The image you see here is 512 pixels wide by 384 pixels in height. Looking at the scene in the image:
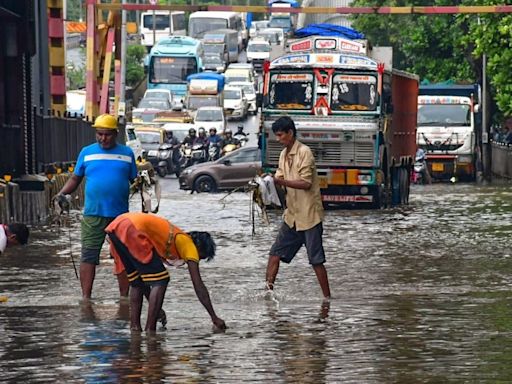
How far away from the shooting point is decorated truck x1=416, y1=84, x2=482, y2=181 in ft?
156

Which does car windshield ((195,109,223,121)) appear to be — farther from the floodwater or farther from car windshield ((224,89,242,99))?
the floodwater

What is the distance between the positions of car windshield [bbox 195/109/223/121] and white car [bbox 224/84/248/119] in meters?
10.0

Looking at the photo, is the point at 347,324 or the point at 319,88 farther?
the point at 319,88

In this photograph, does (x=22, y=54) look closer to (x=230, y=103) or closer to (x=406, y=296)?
(x=406, y=296)

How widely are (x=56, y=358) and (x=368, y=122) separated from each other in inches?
752

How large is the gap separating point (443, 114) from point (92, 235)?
115ft

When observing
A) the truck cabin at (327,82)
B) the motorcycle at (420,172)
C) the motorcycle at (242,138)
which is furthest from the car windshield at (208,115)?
the truck cabin at (327,82)

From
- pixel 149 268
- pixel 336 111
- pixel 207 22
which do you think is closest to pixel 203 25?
pixel 207 22

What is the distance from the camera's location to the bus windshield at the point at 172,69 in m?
77.0

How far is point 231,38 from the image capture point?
92.8 m

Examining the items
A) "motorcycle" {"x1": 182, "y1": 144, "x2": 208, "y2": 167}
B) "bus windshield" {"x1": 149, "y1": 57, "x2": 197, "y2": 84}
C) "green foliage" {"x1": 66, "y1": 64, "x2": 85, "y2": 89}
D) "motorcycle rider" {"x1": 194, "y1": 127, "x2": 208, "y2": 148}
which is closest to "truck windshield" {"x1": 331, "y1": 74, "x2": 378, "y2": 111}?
"motorcycle" {"x1": 182, "y1": 144, "x2": 208, "y2": 167}

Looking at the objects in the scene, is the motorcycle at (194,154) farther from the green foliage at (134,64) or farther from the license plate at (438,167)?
the green foliage at (134,64)

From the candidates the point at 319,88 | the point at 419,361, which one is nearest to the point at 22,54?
the point at 319,88

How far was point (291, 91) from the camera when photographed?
98.6 feet
